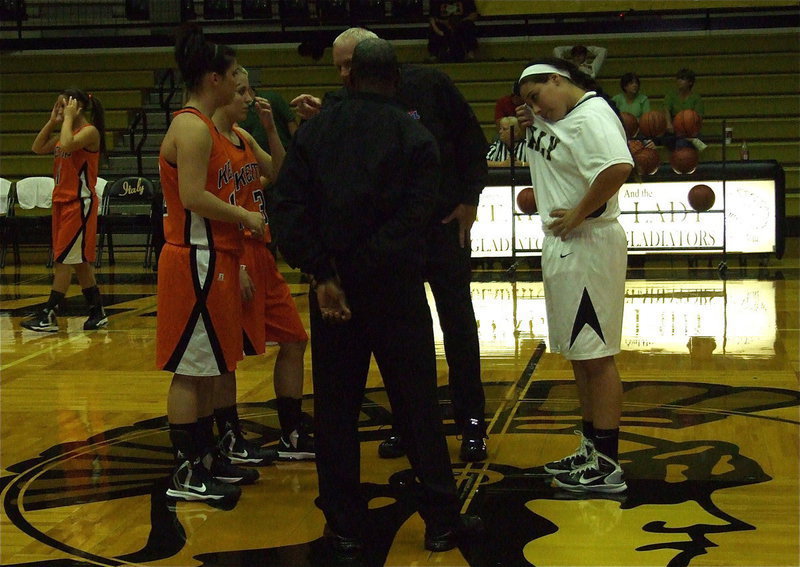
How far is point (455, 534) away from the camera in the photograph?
328 centimetres

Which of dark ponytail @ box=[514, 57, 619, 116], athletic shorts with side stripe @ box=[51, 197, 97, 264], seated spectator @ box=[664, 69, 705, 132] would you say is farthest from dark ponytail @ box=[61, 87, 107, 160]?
seated spectator @ box=[664, 69, 705, 132]

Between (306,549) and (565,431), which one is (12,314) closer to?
(565,431)

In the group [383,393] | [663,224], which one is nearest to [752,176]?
[663,224]

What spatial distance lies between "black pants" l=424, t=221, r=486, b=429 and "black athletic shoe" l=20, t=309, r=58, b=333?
4169 millimetres

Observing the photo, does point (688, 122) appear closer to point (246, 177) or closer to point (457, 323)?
point (457, 323)

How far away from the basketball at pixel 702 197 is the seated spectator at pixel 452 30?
546 centimetres

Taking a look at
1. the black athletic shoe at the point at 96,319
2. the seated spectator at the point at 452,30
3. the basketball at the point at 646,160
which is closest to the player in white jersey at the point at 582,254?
the black athletic shoe at the point at 96,319

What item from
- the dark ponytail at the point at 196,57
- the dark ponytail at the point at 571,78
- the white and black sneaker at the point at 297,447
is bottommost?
the white and black sneaker at the point at 297,447

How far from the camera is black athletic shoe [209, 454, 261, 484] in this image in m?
4.01

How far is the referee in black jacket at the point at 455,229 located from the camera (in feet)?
13.9

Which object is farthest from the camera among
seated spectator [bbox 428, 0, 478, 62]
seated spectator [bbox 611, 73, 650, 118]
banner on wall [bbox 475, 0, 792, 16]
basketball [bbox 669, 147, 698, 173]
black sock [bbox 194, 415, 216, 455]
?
seated spectator [bbox 428, 0, 478, 62]

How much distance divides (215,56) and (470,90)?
11.8m

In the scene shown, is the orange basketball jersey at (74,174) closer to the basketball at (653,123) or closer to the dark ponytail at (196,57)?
the dark ponytail at (196,57)

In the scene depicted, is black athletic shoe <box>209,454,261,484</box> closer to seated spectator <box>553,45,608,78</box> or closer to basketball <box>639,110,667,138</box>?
basketball <box>639,110,667,138</box>
